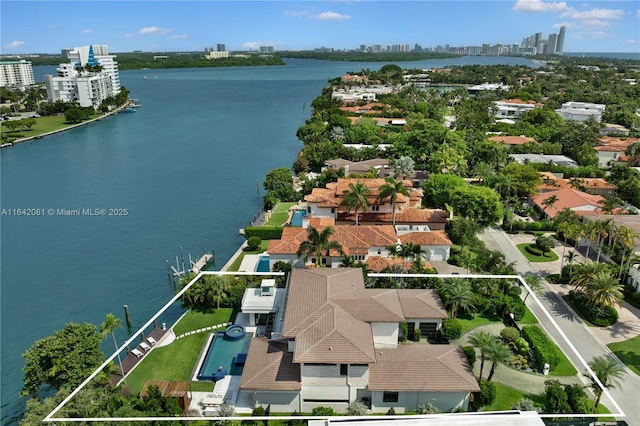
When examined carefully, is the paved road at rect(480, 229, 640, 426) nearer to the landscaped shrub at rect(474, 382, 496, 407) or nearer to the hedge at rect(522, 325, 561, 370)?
the hedge at rect(522, 325, 561, 370)

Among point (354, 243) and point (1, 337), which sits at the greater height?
point (354, 243)

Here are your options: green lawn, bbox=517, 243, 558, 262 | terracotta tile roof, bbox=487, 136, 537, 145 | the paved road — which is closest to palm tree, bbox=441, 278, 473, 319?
the paved road

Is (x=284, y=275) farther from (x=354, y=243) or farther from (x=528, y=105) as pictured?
(x=528, y=105)

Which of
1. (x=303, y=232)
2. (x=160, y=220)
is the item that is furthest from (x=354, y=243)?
(x=160, y=220)

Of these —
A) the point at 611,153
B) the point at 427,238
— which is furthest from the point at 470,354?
the point at 611,153

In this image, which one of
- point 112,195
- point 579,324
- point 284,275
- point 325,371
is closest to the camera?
point 325,371

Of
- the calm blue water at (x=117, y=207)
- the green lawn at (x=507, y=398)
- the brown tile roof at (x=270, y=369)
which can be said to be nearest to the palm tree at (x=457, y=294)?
the green lawn at (x=507, y=398)
